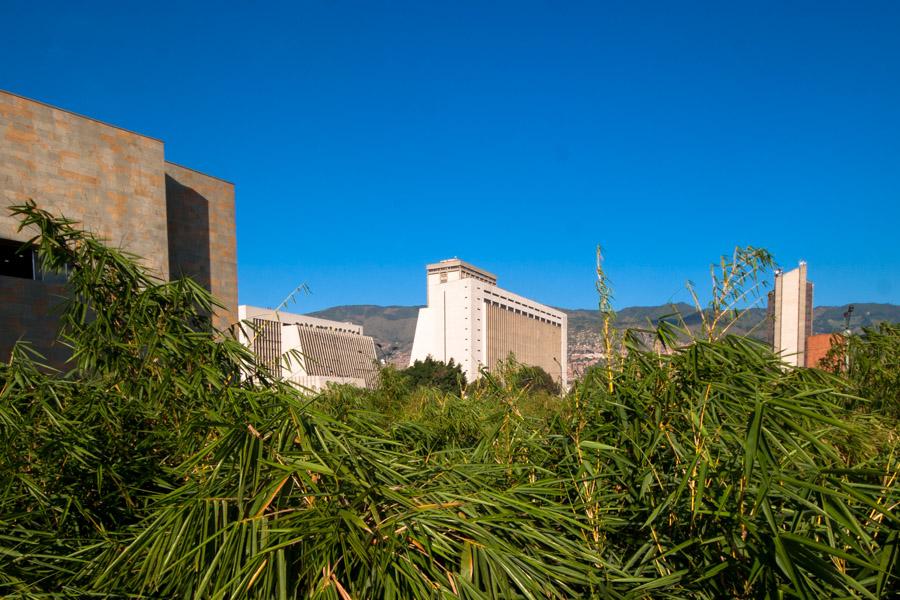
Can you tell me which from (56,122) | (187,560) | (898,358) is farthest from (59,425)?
(56,122)

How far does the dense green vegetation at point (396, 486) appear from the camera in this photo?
202 centimetres

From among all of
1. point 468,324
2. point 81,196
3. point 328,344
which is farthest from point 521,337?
point 81,196

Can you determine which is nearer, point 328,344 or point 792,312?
point 792,312

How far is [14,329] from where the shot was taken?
16.6 metres

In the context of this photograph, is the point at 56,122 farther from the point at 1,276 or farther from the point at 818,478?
the point at 818,478

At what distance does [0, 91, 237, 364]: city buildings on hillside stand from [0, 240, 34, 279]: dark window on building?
0.02 meters

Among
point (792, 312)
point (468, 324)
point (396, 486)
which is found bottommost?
point (468, 324)

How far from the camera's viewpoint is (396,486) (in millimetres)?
2432

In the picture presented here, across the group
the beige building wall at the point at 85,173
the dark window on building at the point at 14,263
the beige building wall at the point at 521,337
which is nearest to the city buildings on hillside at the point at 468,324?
the beige building wall at the point at 521,337

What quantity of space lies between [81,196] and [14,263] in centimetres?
291

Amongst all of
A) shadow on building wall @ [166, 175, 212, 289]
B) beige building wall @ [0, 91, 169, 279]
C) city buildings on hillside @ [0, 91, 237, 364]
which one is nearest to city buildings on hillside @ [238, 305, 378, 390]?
shadow on building wall @ [166, 175, 212, 289]

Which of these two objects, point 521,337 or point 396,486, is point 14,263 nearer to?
point 396,486

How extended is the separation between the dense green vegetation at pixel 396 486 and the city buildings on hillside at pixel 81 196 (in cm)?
1344

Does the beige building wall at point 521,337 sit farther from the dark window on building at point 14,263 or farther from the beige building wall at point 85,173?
the dark window on building at point 14,263
